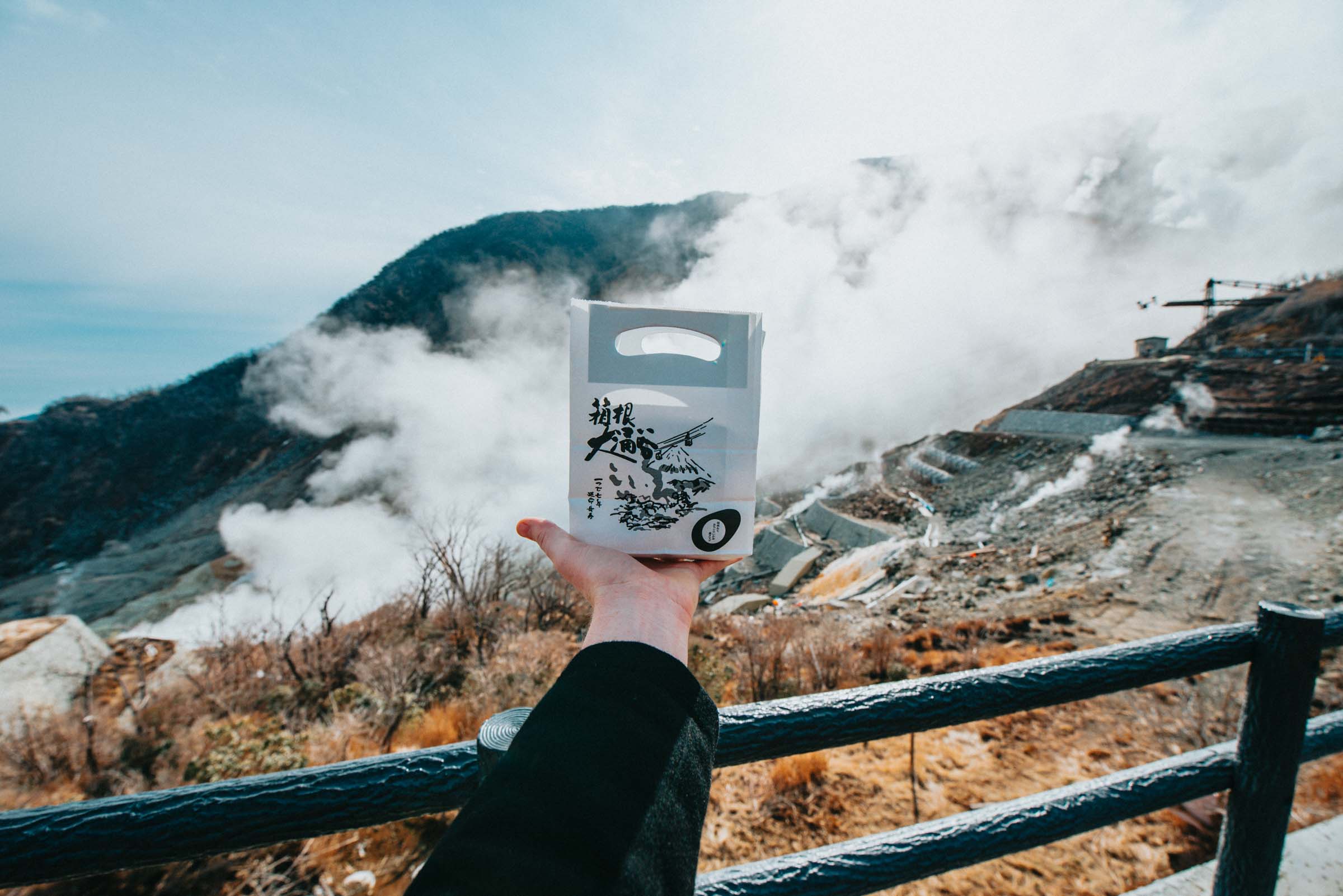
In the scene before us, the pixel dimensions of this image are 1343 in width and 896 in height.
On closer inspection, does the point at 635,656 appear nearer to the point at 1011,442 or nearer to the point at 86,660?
the point at 86,660

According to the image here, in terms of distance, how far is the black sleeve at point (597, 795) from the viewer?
1.55ft

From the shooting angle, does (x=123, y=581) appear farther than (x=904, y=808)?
Yes

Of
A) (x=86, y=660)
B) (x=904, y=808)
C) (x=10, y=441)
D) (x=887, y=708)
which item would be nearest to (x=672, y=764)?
(x=887, y=708)

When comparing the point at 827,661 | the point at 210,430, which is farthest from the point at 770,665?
the point at 210,430

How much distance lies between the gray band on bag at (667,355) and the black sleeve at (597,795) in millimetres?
614

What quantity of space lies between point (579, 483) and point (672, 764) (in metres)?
0.67

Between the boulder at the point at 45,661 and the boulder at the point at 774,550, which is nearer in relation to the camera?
the boulder at the point at 45,661

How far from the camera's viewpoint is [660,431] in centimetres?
119

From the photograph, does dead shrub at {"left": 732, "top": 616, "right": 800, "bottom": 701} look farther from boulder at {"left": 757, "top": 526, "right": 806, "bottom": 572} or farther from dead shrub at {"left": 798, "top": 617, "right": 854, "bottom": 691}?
boulder at {"left": 757, "top": 526, "right": 806, "bottom": 572}

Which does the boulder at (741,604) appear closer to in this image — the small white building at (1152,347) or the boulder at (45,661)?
the boulder at (45,661)

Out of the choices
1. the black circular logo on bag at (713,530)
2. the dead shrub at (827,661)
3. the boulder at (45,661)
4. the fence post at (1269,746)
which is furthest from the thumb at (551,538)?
the boulder at (45,661)

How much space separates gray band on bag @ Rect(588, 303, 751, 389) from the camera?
1.14 metres

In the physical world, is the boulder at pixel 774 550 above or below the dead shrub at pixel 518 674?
below

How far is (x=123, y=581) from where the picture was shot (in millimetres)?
26062
